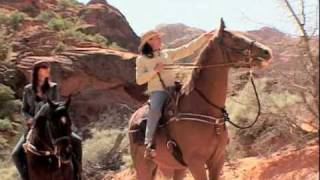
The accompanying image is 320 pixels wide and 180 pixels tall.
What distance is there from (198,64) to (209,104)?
55cm

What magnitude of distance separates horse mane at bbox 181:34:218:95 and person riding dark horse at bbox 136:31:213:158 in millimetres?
280

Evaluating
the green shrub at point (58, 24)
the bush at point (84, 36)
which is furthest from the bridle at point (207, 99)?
the green shrub at point (58, 24)

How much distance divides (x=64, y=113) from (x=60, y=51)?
2655 centimetres

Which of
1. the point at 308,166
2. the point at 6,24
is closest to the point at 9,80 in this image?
the point at 6,24

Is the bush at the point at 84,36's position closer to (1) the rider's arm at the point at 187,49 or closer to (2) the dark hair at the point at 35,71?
(1) the rider's arm at the point at 187,49

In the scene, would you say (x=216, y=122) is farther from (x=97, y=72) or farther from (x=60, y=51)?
(x=60, y=51)

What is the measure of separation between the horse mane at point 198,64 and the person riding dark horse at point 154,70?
280 millimetres

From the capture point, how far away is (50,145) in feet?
25.2

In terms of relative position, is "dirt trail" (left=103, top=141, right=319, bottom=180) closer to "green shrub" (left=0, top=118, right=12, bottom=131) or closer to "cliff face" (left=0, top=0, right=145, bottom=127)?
"green shrub" (left=0, top=118, right=12, bottom=131)

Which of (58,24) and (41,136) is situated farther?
(58,24)

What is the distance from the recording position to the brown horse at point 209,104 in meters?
8.00

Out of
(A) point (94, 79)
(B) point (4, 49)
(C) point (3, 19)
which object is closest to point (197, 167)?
(A) point (94, 79)

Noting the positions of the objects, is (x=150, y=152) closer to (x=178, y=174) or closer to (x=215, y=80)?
(x=178, y=174)

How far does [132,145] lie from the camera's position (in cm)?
937
